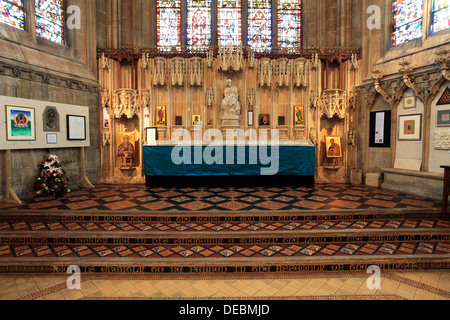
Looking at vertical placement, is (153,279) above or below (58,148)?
below

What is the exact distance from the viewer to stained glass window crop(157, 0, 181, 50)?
1109 centimetres

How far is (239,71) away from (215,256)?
7.71m

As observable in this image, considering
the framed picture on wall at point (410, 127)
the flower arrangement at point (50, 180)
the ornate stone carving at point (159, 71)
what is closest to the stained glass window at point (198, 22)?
the ornate stone carving at point (159, 71)

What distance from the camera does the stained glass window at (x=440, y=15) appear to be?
687cm

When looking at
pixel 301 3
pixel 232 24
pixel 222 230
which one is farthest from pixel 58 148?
pixel 301 3

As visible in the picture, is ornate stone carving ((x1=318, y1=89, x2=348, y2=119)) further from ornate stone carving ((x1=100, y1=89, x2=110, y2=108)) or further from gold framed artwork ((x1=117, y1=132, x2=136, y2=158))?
ornate stone carving ((x1=100, y1=89, x2=110, y2=108))

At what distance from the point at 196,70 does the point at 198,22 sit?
3.17m

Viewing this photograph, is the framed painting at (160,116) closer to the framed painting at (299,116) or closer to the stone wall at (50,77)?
the stone wall at (50,77)

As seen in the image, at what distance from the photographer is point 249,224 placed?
5180 millimetres

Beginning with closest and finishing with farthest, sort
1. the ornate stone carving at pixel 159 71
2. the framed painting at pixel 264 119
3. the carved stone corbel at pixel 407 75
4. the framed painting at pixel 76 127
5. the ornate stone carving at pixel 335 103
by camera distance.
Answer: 1. the carved stone corbel at pixel 407 75
2. the framed painting at pixel 76 127
3. the ornate stone carving at pixel 335 103
4. the ornate stone carving at pixel 159 71
5. the framed painting at pixel 264 119

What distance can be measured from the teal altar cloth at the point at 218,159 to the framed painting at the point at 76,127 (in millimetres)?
2185

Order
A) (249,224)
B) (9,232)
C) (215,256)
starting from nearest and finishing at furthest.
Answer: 1. (215,256)
2. (9,232)
3. (249,224)

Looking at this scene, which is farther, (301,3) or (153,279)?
(301,3)

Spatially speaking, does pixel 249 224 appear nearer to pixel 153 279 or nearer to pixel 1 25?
pixel 153 279
